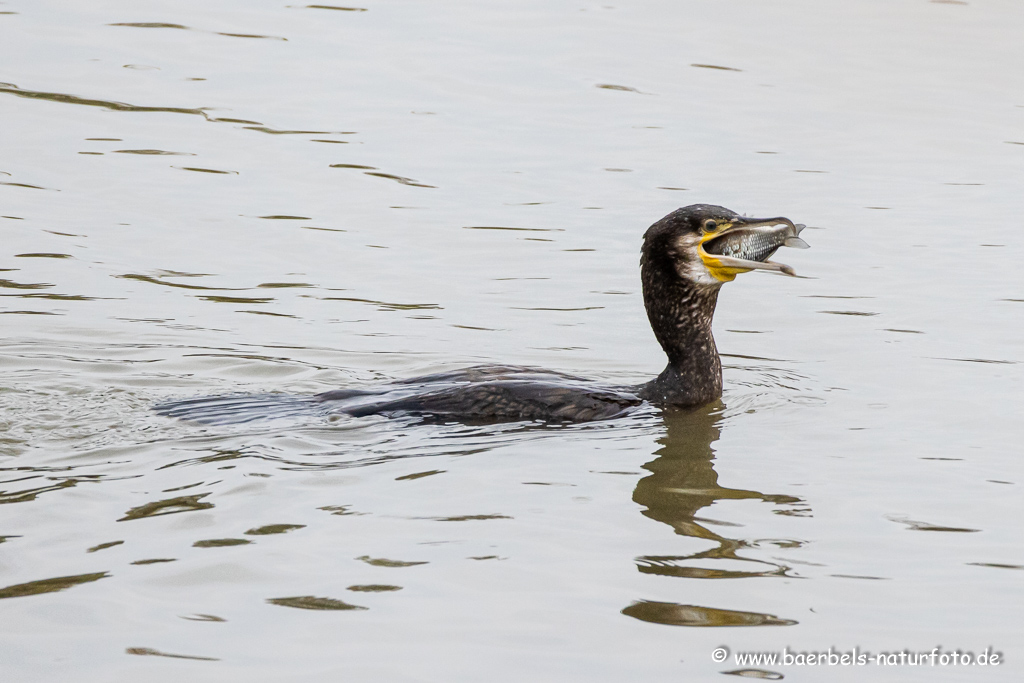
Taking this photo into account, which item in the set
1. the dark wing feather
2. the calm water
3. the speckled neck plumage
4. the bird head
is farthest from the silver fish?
the dark wing feather

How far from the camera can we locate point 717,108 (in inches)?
563

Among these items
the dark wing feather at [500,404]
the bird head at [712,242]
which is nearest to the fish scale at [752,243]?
the bird head at [712,242]

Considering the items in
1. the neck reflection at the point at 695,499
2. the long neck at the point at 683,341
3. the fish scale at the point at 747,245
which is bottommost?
the neck reflection at the point at 695,499

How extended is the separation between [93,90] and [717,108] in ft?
21.4

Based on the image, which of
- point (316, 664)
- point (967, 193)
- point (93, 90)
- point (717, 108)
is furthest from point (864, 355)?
point (93, 90)

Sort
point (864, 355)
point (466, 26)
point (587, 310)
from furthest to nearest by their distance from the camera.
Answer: point (466, 26)
point (587, 310)
point (864, 355)

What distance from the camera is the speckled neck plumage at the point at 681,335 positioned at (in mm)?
7352

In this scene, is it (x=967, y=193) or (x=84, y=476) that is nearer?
(x=84, y=476)

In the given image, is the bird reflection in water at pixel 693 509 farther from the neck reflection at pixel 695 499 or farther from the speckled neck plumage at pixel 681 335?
the speckled neck plumage at pixel 681 335

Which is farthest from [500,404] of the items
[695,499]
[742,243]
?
[742,243]

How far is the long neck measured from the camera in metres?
7.37

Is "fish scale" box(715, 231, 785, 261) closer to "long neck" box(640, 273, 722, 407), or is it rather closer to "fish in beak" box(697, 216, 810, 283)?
"fish in beak" box(697, 216, 810, 283)

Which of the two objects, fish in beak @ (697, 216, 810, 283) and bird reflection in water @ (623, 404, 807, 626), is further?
fish in beak @ (697, 216, 810, 283)

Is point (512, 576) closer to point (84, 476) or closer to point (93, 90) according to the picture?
point (84, 476)
